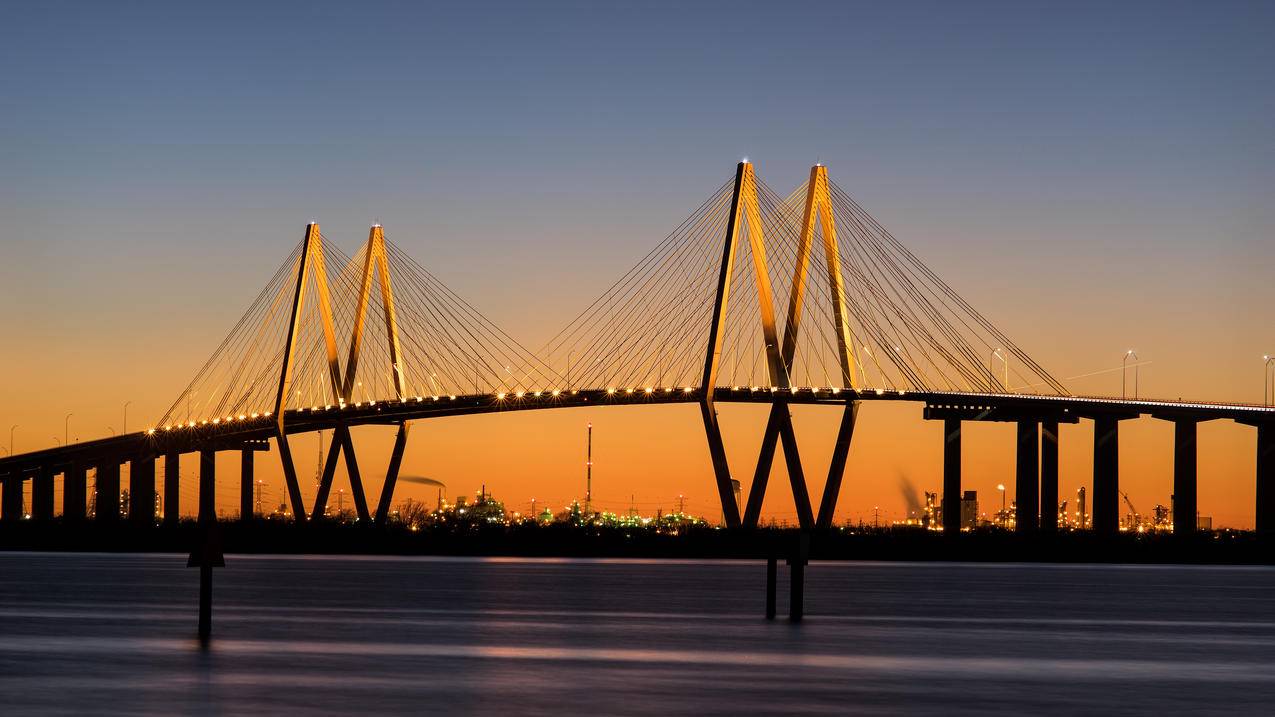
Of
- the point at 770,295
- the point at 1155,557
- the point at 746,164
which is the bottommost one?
the point at 1155,557

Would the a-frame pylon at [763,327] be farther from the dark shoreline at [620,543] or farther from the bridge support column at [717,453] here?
the dark shoreline at [620,543]

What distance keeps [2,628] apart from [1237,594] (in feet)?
163

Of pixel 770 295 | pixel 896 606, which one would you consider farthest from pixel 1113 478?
pixel 896 606

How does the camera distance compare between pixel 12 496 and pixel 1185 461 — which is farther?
pixel 12 496

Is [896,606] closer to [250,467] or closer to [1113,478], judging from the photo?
[1113,478]

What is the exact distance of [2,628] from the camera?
39156mm

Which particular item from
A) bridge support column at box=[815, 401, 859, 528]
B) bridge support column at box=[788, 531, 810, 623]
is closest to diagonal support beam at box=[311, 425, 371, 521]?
bridge support column at box=[815, 401, 859, 528]

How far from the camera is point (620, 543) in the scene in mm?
134125

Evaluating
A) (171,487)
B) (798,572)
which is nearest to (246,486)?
(171,487)

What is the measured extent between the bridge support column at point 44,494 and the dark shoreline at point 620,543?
922 cm

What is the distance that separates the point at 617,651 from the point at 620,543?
99366mm

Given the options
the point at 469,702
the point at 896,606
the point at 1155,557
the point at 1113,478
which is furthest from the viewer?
the point at 1155,557

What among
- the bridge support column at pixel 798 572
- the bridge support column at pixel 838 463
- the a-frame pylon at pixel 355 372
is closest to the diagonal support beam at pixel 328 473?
the a-frame pylon at pixel 355 372

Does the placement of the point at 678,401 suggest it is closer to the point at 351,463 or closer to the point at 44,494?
the point at 351,463
